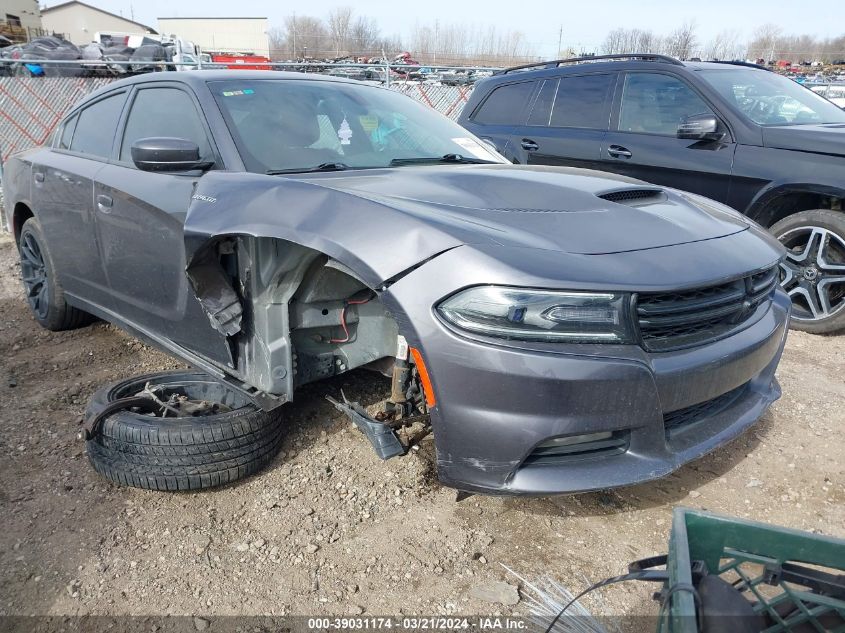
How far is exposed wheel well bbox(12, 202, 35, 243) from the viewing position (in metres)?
Answer: 4.41

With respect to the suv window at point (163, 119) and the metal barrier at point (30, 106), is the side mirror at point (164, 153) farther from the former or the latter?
the metal barrier at point (30, 106)

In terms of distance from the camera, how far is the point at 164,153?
2.60 metres

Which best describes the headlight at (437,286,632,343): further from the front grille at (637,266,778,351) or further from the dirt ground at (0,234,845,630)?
the dirt ground at (0,234,845,630)

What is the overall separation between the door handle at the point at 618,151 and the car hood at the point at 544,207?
2.37 m

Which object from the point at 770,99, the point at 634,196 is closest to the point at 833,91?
the point at 770,99

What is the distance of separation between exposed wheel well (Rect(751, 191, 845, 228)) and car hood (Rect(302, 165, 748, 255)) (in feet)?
6.38

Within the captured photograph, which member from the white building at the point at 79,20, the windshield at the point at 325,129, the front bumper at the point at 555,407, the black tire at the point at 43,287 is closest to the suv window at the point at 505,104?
the windshield at the point at 325,129

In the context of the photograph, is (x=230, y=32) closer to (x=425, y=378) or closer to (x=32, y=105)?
(x=32, y=105)

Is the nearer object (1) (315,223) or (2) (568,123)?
(1) (315,223)

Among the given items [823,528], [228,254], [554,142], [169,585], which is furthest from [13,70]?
[823,528]

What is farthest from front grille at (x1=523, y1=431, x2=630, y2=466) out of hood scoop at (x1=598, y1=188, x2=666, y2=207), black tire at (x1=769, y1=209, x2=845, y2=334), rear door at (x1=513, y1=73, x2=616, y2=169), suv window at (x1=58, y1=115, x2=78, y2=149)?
rear door at (x1=513, y1=73, x2=616, y2=169)

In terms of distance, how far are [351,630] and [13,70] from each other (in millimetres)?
13878

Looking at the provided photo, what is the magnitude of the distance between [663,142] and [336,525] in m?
3.96

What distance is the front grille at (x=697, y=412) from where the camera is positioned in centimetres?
213
